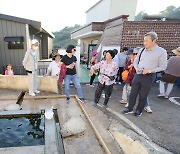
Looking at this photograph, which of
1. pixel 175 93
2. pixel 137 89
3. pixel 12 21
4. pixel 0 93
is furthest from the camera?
A: pixel 12 21

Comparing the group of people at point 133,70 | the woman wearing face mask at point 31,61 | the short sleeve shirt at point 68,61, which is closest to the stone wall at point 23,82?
the group of people at point 133,70

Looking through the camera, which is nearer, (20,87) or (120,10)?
(20,87)

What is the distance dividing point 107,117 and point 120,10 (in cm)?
1486

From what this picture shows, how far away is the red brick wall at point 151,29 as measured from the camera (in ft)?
27.9

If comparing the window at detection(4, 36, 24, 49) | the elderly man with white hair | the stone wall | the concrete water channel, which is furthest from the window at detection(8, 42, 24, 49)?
the elderly man with white hair

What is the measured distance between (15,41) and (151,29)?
740cm

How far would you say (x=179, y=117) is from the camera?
14.5ft

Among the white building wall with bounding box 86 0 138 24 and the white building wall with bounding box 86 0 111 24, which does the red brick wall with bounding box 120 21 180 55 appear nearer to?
the white building wall with bounding box 86 0 138 24

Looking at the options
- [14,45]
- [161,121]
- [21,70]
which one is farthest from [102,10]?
[161,121]

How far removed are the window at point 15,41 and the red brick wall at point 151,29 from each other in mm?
5411

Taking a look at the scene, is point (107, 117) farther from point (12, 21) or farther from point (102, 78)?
point (12, 21)

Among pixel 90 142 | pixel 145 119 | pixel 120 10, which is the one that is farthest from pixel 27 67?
pixel 120 10

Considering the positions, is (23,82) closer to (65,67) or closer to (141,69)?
(65,67)

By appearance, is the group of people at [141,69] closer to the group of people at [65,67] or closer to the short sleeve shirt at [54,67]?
the group of people at [65,67]
